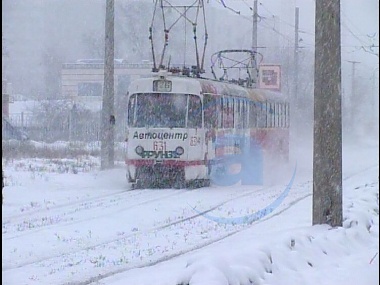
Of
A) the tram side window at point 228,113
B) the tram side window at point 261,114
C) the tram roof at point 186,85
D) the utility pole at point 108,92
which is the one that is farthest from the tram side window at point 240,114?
the utility pole at point 108,92

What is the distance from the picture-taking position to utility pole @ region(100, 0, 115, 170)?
80.3 ft

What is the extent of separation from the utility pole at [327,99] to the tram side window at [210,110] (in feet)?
32.0

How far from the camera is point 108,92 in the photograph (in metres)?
25.1

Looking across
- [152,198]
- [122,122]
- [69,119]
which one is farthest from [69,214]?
[69,119]

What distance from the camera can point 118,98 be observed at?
123ft

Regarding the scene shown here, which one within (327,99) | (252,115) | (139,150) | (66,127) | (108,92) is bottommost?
(139,150)

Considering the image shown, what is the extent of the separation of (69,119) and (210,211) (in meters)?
24.2

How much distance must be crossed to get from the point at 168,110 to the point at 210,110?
1099mm

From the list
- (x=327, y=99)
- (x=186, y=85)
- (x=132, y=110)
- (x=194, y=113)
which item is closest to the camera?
(x=327, y=99)

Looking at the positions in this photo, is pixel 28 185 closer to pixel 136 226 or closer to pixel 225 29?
pixel 136 226

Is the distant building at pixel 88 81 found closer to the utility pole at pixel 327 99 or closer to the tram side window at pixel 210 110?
the tram side window at pixel 210 110

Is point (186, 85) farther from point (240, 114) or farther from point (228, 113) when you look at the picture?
point (240, 114)

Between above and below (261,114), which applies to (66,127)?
below

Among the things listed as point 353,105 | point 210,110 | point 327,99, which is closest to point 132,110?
point 210,110
